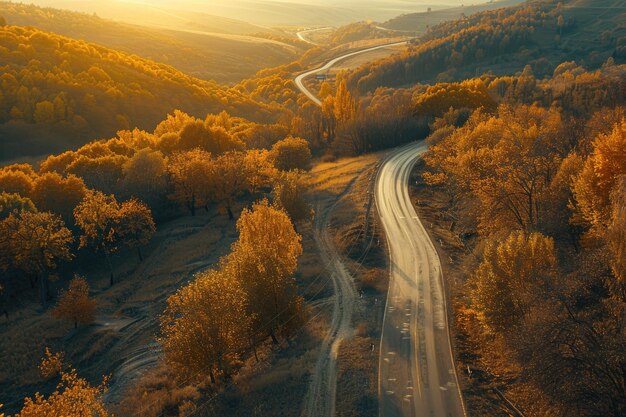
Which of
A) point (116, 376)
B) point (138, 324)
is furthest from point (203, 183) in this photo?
point (116, 376)

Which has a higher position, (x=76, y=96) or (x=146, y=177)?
(x=76, y=96)

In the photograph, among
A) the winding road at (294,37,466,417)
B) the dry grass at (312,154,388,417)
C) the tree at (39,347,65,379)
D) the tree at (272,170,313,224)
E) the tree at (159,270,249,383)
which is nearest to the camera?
the winding road at (294,37,466,417)

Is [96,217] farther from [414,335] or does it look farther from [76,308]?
[414,335]

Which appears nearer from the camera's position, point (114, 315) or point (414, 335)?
point (414, 335)

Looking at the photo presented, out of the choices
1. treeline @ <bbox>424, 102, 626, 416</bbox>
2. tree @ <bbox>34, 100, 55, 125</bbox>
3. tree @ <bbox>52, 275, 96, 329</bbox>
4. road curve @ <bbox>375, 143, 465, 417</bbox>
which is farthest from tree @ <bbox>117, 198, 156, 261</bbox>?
tree @ <bbox>34, 100, 55, 125</bbox>

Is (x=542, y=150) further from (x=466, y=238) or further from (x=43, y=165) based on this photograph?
(x=43, y=165)

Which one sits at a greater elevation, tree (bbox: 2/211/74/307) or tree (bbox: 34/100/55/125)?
tree (bbox: 34/100/55/125)

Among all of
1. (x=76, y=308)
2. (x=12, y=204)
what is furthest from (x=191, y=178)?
(x=76, y=308)

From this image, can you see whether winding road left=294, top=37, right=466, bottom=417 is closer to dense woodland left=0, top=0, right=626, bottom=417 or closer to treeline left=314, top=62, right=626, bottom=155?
dense woodland left=0, top=0, right=626, bottom=417
